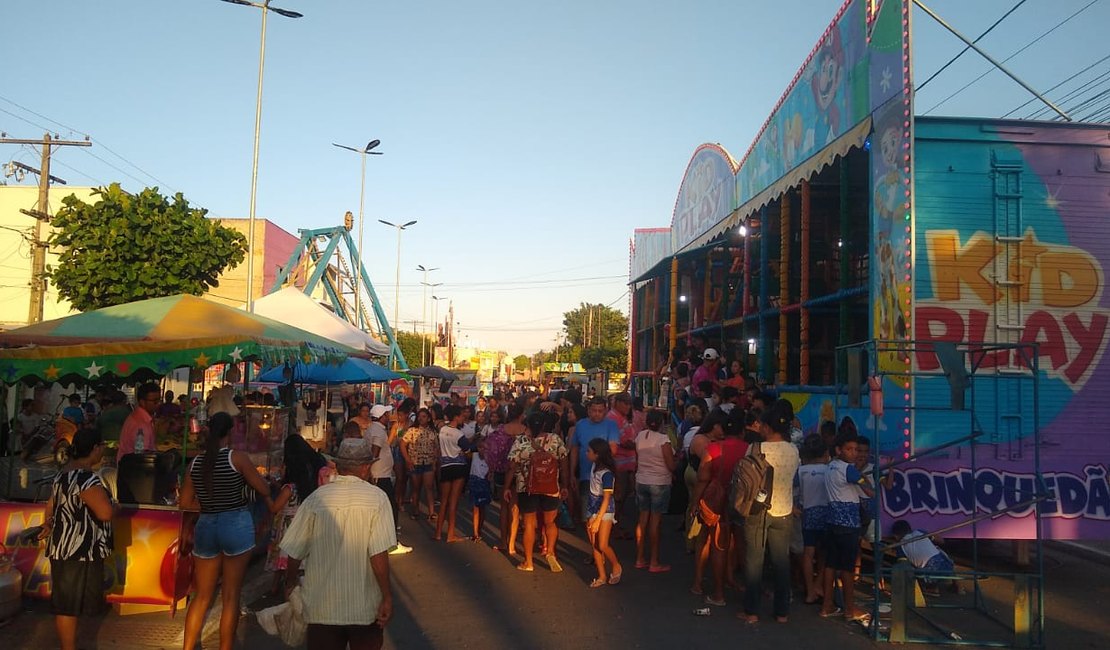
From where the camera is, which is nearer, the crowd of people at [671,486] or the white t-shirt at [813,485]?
the crowd of people at [671,486]

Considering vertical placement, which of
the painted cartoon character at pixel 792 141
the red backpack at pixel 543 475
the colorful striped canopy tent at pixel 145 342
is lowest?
the red backpack at pixel 543 475

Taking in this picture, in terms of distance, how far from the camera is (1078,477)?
30.0 feet

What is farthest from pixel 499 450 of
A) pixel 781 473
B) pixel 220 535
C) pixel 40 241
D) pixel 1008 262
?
pixel 40 241

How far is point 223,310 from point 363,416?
96.4 inches

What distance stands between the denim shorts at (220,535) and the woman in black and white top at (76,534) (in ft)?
1.95

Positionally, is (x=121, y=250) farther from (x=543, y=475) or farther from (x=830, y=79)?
(x=830, y=79)

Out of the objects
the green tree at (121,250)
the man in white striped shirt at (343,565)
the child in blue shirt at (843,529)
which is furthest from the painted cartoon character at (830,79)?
the green tree at (121,250)

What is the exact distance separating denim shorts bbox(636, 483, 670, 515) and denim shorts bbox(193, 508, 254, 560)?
14.5 ft

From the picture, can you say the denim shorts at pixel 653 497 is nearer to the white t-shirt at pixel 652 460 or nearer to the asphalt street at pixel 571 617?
the white t-shirt at pixel 652 460

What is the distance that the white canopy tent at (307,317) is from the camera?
51.5 feet

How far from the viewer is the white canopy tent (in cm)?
1571

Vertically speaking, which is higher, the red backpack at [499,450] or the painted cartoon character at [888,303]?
the painted cartoon character at [888,303]

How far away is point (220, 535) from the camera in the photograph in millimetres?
5684

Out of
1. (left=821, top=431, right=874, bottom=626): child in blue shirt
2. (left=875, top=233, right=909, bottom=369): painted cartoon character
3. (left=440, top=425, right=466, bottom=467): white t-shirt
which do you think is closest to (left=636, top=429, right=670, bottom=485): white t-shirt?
(left=821, top=431, right=874, bottom=626): child in blue shirt
